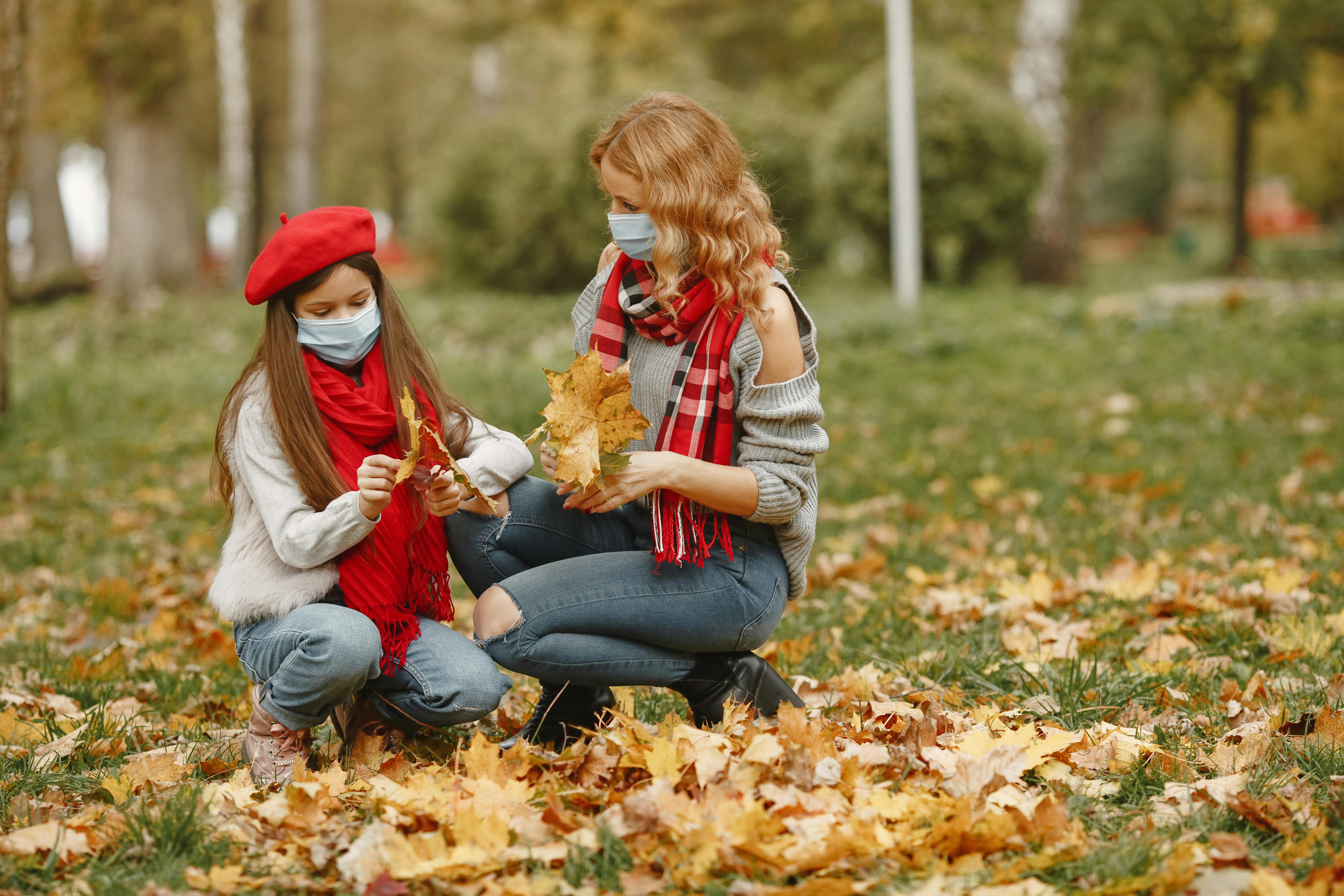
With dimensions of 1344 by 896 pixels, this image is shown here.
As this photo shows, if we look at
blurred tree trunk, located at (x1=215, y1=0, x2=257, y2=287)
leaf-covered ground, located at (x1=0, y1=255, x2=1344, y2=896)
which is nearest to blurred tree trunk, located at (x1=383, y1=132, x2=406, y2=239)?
blurred tree trunk, located at (x1=215, y1=0, x2=257, y2=287)

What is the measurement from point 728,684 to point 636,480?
55 cm

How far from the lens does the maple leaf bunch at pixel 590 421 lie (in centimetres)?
233

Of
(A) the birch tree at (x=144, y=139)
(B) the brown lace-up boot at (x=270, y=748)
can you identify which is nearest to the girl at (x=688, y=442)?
(B) the brown lace-up boot at (x=270, y=748)

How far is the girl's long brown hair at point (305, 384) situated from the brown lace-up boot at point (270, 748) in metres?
0.45

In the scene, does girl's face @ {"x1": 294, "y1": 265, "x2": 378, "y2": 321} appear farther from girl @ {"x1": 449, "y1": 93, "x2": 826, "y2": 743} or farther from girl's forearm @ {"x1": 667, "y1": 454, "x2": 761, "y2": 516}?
girl's forearm @ {"x1": 667, "y1": 454, "x2": 761, "y2": 516}

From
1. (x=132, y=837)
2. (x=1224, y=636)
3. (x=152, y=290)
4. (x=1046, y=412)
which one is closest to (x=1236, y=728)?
(x=1224, y=636)

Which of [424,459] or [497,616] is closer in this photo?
[424,459]

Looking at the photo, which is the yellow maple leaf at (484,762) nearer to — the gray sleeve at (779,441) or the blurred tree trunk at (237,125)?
the gray sleeve at (779,441)

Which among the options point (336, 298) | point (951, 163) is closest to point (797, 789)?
point (336, 298)

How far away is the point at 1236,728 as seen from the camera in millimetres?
2514

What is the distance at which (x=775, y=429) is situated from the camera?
2.50m

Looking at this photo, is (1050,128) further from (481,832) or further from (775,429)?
(481,832)

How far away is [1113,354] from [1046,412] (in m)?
1.81

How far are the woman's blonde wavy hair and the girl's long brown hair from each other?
561 millimetres
